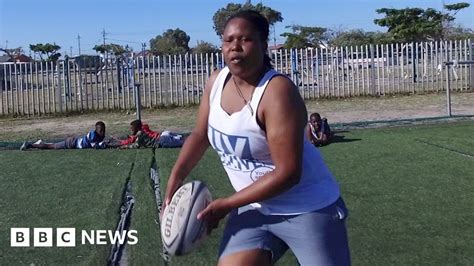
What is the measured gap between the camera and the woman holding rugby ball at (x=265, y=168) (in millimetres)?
2963

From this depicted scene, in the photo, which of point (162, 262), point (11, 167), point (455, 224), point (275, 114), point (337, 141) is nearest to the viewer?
point (275, 114)

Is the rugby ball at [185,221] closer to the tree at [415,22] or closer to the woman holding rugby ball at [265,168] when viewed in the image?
the woman holding rugby ball at [265,168]

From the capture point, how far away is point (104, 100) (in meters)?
21.2

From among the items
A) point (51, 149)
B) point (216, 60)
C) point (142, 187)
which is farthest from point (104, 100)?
point (142, 187)

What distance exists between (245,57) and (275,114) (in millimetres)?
272

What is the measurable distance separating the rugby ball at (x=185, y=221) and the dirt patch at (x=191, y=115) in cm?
1120

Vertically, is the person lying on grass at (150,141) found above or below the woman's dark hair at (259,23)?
below

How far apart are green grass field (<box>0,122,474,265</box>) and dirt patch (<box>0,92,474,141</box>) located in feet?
11.5

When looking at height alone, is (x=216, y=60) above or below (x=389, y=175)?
above

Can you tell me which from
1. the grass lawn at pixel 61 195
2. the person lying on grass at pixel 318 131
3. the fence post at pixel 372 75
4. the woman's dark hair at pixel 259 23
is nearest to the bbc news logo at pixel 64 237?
the grass lawn at pixel 61 195

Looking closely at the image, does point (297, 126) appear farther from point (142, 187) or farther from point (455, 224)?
point (142, 187)

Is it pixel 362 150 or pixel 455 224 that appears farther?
pixel 362 150

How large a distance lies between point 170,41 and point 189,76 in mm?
44508

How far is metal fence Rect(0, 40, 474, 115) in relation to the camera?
2091 cm
